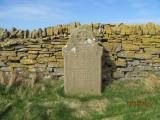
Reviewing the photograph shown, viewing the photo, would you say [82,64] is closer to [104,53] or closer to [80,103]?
[104,53]

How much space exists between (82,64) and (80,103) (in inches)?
59.0

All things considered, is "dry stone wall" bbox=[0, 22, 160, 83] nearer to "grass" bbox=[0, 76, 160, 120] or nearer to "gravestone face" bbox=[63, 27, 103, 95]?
"grass" bbox=[0, 76, 160, 120]

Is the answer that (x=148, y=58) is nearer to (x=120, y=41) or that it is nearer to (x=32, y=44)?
(x=120, y=41)

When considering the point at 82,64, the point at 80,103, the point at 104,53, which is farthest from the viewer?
the point at 104,53

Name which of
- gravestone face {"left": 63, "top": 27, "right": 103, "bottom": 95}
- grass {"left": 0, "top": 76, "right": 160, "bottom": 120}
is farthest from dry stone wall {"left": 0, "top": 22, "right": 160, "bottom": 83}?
gravestone face {"left": 63, "top": 27, "right": 103, "bottom": 95}

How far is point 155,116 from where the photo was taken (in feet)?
28.7

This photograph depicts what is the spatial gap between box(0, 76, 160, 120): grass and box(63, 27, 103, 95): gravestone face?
0.40 m

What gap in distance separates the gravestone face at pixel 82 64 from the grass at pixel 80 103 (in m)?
0.40

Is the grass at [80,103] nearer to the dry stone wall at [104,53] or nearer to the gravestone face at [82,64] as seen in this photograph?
the gravestone face at [82,64]

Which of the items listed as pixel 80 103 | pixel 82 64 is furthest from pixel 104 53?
pixel 80 103

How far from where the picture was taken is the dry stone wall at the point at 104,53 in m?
12.2

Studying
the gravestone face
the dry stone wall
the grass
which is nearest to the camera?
the grass

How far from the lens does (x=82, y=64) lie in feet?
36.4

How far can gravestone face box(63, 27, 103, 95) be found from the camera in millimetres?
11062
